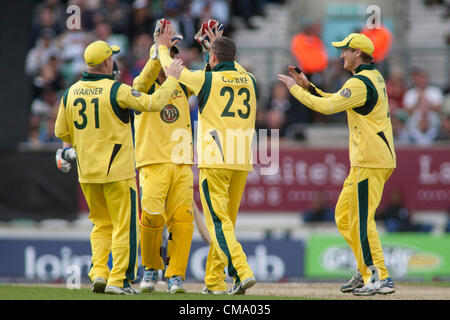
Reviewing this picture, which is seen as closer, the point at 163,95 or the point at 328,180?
the point at 163,95

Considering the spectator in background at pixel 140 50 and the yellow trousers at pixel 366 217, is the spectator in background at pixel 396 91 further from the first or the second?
the yellow trousers at pixel 366 217

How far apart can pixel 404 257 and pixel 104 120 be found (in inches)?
297

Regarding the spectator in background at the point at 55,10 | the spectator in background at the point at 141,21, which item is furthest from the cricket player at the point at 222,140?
the spectator in background at the point at 55,10

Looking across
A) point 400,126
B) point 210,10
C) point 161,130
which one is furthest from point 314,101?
point 210,10

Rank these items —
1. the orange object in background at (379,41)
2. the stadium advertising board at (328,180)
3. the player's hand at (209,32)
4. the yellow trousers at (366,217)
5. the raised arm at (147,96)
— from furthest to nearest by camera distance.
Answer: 1. the orange object in background at (379,41)
2. the stadium advertising board at (328,180)
3. the player's hand at (209,32)
4. the yellow trousers at (366,217)
5. the raised arm at (147,96)

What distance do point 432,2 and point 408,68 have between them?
280cm

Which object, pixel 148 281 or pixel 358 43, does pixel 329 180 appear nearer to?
pixel 358 43

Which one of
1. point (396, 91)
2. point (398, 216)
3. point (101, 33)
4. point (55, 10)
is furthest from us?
point (55, 10)

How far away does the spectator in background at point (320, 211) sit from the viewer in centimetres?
1559

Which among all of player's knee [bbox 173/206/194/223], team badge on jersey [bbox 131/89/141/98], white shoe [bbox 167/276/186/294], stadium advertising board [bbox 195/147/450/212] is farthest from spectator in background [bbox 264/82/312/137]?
team badge on jersey [bbox 131/89/141/98]

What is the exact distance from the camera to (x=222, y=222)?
8.85 metres

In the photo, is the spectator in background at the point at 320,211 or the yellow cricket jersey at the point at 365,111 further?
the spectator in background at the point at 320,211

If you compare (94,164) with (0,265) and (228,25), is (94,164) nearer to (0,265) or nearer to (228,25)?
(0,265)

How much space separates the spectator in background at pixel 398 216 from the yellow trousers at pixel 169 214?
6948 millimetres
